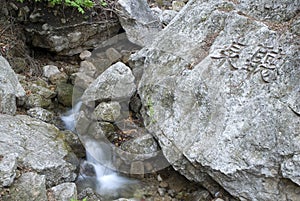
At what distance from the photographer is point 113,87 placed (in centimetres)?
594

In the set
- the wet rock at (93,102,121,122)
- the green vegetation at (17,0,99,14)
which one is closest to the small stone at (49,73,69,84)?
the green vegetation at (17,0,99,14)

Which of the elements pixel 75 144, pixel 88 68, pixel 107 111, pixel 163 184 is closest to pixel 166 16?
pixel 88 68

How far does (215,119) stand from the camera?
4.57 m

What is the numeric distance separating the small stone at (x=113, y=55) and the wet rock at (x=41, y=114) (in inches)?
80.2

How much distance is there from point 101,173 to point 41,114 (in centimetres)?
150

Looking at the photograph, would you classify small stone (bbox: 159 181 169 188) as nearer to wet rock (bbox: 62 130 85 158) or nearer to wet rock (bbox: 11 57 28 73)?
wet rock (bbox: 62 130 85 158)

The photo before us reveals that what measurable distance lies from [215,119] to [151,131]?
3.92 feet

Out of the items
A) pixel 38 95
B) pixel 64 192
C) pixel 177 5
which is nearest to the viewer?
pixel 64 192

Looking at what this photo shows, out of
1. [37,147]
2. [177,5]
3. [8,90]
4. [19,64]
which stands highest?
[177,5]

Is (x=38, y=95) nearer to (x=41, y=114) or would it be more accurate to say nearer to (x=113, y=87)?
(x=41, y=114)

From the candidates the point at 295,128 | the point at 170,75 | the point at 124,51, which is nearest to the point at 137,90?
the point at 170,75

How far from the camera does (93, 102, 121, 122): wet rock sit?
569 cm

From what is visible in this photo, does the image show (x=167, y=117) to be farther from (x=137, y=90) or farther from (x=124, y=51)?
(x=124, y=51)

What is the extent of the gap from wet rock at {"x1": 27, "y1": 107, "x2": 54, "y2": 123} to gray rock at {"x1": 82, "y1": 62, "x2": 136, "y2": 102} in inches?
25.6
